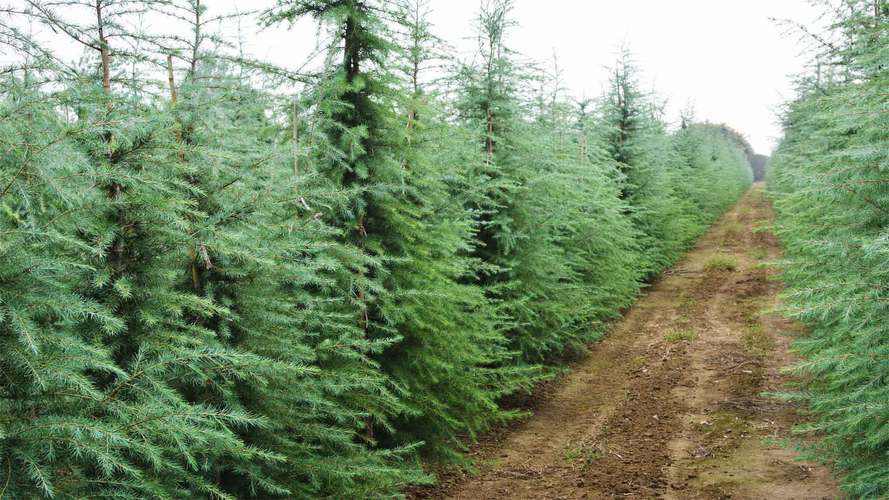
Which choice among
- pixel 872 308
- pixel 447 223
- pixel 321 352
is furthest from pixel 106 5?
pixel 872 308

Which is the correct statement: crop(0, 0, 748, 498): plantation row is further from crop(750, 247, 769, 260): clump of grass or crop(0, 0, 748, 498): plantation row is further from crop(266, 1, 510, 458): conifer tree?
crop(750, 247, 769, 260): clump of grass

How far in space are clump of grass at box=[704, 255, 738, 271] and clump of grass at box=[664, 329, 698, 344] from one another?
7.76 metres

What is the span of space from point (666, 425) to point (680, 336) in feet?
15.0

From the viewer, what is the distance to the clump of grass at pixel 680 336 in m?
12.1

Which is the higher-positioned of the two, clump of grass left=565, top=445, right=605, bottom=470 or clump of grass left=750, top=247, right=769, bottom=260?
clump of grass left=750, top=247, right=769, bottom=260

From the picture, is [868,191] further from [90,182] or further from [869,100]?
[90,182]

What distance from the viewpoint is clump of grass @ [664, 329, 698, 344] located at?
12070 millimetres

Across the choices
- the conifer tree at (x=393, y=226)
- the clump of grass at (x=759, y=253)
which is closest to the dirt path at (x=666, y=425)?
the conifer tree at (x=393, y=226)

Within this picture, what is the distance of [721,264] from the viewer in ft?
63.7

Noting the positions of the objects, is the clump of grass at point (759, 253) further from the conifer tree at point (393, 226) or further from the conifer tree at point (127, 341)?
the conifer tree at point (127, 341)

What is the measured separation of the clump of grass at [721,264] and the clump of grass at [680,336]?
7.76 m

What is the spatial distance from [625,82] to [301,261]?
48.7ft

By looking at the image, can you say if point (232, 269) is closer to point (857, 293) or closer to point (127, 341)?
point (127, 341)

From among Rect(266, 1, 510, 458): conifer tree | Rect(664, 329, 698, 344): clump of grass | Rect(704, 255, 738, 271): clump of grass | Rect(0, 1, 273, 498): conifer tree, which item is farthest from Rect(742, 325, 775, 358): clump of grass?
Rect(0, 1, 273, 498): conifer tree
